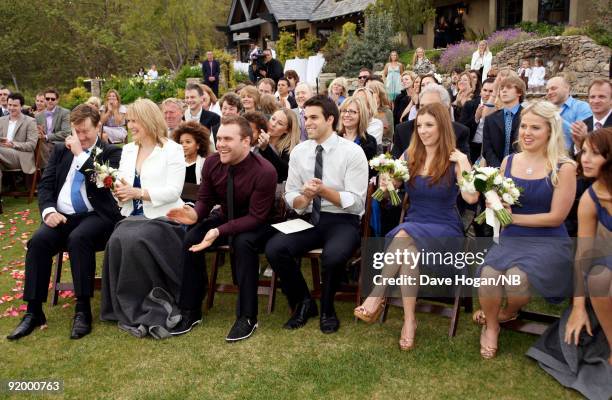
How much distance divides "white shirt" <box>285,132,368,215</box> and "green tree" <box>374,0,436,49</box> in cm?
1911

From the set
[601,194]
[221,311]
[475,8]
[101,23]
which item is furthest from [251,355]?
[101,23]

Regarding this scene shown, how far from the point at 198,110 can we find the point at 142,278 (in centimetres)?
353

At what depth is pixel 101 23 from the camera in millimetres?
39031

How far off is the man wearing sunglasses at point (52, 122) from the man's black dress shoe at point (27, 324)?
542cm

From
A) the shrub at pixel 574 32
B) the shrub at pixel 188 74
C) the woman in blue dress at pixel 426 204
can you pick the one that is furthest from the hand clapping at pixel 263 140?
the shrub at pixel 188 74

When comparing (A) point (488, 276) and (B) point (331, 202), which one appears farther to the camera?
(B) point (331, 202)

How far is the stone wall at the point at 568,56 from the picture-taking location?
53.1 ft

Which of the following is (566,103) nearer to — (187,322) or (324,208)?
(324,208)

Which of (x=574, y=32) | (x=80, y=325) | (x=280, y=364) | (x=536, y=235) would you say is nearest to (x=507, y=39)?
(x=574, y=32)

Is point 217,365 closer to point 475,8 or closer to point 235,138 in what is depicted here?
point 235,138

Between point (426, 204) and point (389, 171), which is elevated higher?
point (389, 171)

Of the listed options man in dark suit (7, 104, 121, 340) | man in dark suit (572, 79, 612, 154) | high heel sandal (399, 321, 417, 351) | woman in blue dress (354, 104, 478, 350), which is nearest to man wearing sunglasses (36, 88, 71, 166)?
man in dark suit (7, 104, 121, 340)

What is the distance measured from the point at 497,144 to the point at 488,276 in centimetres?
253

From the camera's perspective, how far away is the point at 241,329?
14.1 ft
